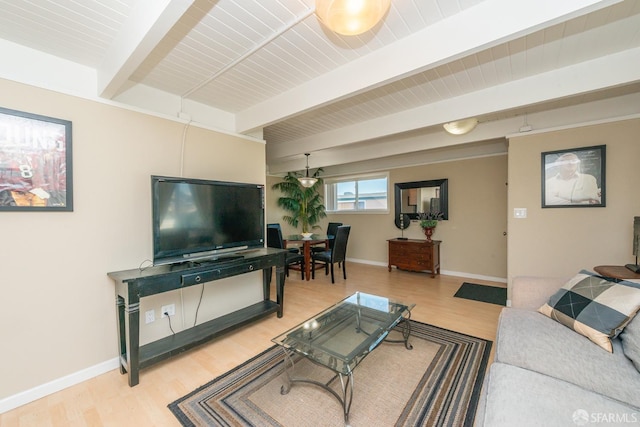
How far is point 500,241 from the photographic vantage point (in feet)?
14.4

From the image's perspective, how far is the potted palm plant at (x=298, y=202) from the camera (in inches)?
240

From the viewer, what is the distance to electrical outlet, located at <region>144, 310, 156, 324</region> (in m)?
2.28

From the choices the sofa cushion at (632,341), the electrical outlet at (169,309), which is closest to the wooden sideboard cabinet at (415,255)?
the sofa cushion at (632,341)

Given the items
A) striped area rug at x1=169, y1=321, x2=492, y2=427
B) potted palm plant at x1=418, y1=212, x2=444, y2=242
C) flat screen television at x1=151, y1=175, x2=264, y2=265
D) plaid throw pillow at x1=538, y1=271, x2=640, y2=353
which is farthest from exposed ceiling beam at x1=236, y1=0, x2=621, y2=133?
potted palm plant at x1=418, y1=212, x2=444, y2=242

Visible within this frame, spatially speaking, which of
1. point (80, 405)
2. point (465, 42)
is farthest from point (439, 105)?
point (80, 405)

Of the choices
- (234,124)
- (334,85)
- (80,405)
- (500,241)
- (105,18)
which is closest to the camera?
(105,18)

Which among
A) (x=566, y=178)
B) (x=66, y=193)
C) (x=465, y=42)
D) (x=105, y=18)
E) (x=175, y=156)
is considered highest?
(x=105, y=18)

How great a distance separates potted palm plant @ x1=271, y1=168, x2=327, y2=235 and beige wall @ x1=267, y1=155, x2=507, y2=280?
1.97 metres

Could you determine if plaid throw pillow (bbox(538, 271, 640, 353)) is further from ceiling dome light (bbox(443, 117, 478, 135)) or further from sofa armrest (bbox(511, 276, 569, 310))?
ceiling dome light (bbox(443, 117, 478, 135))

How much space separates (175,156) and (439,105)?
2805 millimetres

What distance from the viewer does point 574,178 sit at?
2.84 m

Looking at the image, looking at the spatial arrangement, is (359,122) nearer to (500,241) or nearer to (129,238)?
(129,238)

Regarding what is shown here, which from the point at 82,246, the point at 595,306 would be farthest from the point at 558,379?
the point at 82,246

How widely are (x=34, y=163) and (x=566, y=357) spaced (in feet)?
11.4
